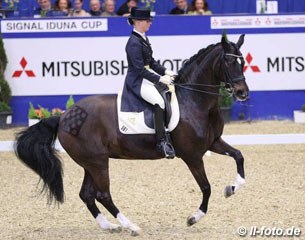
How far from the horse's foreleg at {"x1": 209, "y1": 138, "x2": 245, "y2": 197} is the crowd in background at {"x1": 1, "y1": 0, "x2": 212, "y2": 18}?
7239 millimetres

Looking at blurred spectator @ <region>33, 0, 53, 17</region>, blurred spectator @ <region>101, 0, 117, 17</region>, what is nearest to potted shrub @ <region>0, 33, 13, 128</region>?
blurred spectator @ <region>33, 0, 53, 17</region>

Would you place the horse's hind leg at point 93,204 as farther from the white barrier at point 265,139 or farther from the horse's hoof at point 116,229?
the white barrier at point 265,139

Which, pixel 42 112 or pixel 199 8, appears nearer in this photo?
pixel 42 112

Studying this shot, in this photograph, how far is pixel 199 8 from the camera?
14.4m

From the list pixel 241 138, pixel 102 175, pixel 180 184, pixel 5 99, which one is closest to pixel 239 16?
pixel 241 138

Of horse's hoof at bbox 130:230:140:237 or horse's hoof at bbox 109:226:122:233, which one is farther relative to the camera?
horse's hoof at bbox 109:226:122:233

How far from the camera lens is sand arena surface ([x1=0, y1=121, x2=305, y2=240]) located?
733 cm

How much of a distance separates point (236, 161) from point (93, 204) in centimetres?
135

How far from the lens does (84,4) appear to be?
15305 millimetres

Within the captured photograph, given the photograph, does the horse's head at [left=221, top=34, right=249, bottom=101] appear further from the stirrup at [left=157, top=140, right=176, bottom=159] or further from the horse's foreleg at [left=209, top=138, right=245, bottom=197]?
the stirrup at [left=157, top=140, right=176, bottom=159]

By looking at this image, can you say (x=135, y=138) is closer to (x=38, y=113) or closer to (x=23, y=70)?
(x=38, y=113)

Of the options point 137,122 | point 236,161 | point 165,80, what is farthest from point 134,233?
point 165,80

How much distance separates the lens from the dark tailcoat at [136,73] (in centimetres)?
731

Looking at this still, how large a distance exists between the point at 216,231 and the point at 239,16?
7632 millimetres
